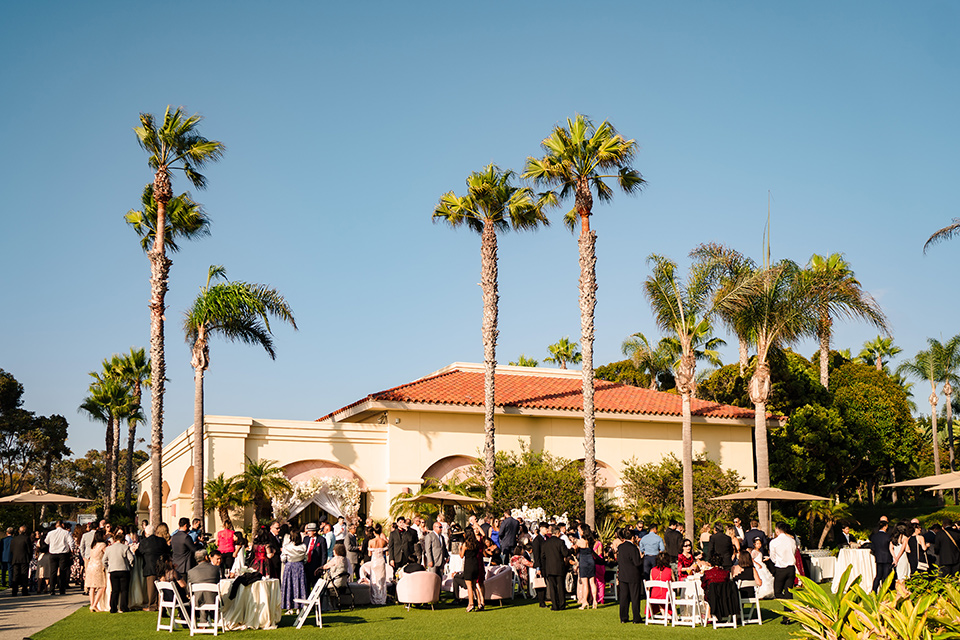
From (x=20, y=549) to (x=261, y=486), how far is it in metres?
6.20

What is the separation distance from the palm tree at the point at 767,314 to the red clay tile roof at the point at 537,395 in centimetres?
356

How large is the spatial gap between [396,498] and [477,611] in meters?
9.60

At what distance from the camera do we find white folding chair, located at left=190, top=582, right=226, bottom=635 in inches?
503

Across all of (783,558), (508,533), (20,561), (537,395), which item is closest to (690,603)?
(783,558)

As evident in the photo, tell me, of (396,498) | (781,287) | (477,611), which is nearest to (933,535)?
(477,611)

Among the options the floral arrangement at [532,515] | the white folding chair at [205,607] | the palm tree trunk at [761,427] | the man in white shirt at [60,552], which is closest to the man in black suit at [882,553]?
the floral arrangement at [532,515]

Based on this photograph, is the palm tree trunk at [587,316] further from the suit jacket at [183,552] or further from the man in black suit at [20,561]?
the man in black suit at [20,561]

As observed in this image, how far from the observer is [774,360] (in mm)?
34094

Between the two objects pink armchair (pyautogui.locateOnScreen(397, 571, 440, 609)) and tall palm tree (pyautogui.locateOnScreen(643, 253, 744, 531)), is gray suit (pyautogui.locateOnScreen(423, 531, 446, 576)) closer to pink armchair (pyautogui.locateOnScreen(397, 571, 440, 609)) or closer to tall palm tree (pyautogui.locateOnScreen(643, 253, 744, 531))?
pink armchair (pyautogui.locateOnScreen(397, 571, 440, 609))

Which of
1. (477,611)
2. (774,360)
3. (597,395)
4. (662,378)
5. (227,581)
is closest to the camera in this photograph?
(227,581)

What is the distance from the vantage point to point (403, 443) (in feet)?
87.2

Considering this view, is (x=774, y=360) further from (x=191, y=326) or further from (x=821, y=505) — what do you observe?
(x=191, y=326)

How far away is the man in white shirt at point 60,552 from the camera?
19.5m

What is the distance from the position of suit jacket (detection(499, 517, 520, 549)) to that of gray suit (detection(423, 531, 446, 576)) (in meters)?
2.00
